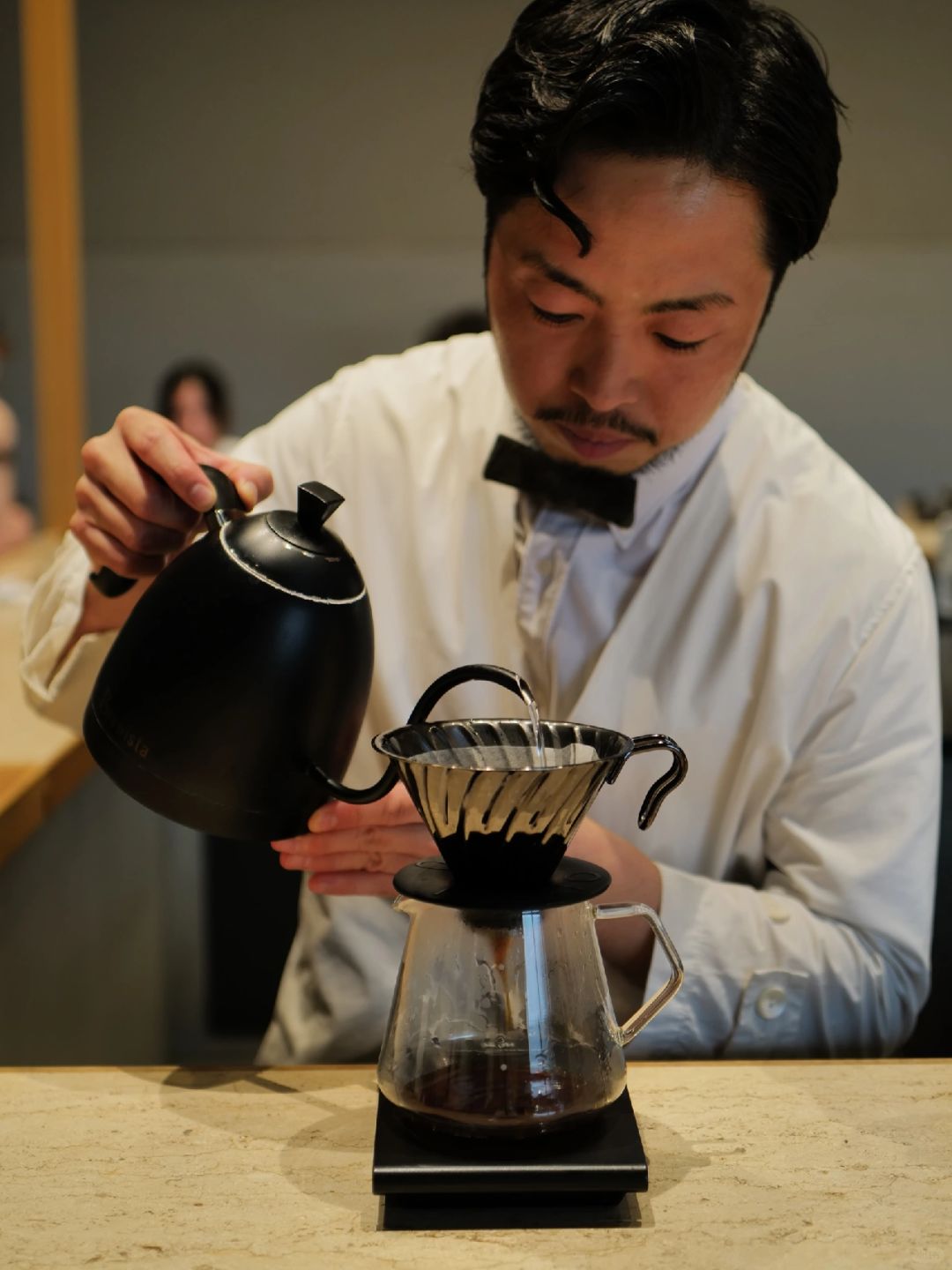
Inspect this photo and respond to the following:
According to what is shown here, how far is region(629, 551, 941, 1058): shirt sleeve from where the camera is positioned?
1.23 metres

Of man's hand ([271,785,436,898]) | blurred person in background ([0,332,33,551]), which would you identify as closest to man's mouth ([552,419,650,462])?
man's hand ([271,785,436,898])

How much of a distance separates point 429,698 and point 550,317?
43 cm

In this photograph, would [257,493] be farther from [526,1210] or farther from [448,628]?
[526,1210]

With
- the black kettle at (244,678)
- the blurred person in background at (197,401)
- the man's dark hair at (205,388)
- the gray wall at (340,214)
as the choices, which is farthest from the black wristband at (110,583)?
the gray wall at (340,214)

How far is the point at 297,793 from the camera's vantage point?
0.95m

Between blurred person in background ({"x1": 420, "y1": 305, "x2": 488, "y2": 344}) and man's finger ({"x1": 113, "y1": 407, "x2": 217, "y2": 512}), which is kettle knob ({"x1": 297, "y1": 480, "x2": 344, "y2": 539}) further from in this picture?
blurred person in background ({"x1": 420, "y1": 305, "x2": 488, "y2": 344})

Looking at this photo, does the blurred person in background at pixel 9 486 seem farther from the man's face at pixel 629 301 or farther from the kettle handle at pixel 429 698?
the kettle handle at pixel 429 698

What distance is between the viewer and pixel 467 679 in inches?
34.4

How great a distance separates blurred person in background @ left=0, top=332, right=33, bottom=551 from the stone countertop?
3675mm

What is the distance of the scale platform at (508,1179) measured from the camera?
32.4 inches

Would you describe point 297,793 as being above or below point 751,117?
below

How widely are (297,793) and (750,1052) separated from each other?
1.80ft

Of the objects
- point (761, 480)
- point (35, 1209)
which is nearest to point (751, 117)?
point (761, 480)

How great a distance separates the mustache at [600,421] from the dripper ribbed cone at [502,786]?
0.40 meters
